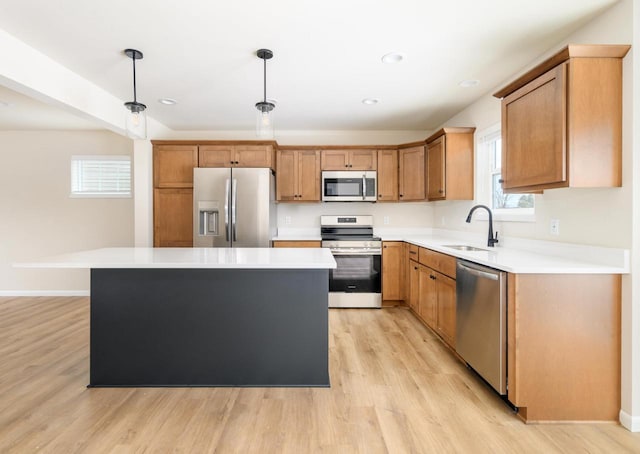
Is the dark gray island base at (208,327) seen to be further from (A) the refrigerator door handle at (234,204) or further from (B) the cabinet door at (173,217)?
(B) the cabinet door at (173,217)

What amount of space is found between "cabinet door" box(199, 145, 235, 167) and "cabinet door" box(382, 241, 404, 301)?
7.44 feet

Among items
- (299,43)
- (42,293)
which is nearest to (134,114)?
(299,43)

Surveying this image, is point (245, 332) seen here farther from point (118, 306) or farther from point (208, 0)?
point (208, 0)

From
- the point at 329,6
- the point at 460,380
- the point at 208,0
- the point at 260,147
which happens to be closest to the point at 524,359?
the point at 460,380

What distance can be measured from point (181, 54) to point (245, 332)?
2151mm

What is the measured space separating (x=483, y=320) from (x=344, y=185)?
8.90 ft

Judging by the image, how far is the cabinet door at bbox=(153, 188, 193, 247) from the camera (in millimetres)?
4285

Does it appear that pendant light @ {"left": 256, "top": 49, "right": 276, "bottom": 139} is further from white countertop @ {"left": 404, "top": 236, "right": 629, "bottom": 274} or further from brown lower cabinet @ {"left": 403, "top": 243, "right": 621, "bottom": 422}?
brown lower cabinet @ {"left": 403, "top": 243, "right": 621, "bottom": 422}

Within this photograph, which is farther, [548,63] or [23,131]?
[23,131]

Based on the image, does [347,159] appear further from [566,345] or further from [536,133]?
[566,345]

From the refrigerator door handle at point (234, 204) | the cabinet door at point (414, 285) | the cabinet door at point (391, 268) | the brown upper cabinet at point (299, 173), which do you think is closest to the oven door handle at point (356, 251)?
the cabinet door at point (391, 268)

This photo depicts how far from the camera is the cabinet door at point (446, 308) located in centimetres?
275

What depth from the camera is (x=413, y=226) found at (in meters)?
4.93

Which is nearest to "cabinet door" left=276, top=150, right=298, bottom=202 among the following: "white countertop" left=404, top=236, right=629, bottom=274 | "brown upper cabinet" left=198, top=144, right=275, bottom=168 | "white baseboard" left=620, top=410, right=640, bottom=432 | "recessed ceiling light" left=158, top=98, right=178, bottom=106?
"brown upper cabinet" left=198, top=144, right=275, bottom=168
